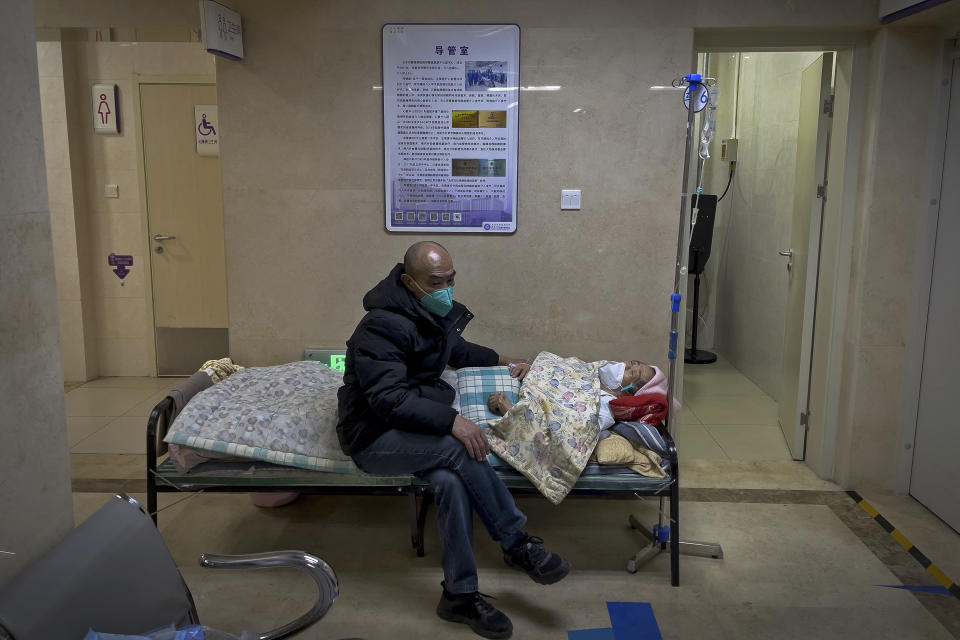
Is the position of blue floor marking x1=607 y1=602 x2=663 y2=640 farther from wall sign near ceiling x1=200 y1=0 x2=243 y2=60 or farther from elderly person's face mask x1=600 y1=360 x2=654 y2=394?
wall sign near ceiling x1=200 y1=0 x2=243 y2=60

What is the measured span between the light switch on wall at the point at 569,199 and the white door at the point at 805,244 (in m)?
1.27

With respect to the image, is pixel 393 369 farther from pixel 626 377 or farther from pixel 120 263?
pixel 120 263

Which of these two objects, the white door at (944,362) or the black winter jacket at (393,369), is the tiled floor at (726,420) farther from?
the black winter jacket at (393,369)

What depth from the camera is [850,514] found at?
3543 mm

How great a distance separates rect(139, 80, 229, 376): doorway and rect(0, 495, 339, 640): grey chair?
150 inches

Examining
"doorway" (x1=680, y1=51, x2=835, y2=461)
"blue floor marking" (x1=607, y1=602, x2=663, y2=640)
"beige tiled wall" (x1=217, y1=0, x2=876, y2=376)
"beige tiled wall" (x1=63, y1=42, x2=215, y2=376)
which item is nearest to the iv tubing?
"doorway" (x1=680, y1=51, x2=835, y2=461)

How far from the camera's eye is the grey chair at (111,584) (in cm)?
153

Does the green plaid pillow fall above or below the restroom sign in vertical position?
below

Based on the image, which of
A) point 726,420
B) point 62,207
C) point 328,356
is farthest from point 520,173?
point 62,207

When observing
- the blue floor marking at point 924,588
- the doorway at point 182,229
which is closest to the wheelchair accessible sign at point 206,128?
the doorway at point 182,229

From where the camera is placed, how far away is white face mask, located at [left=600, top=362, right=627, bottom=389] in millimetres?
3270

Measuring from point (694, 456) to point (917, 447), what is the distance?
3.56 feet

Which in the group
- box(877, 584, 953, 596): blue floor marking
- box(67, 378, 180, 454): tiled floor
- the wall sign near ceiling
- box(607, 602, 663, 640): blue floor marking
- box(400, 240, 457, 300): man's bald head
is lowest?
box(607, 602, 663, 640): blue floor marking

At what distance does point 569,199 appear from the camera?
12.0 feet
